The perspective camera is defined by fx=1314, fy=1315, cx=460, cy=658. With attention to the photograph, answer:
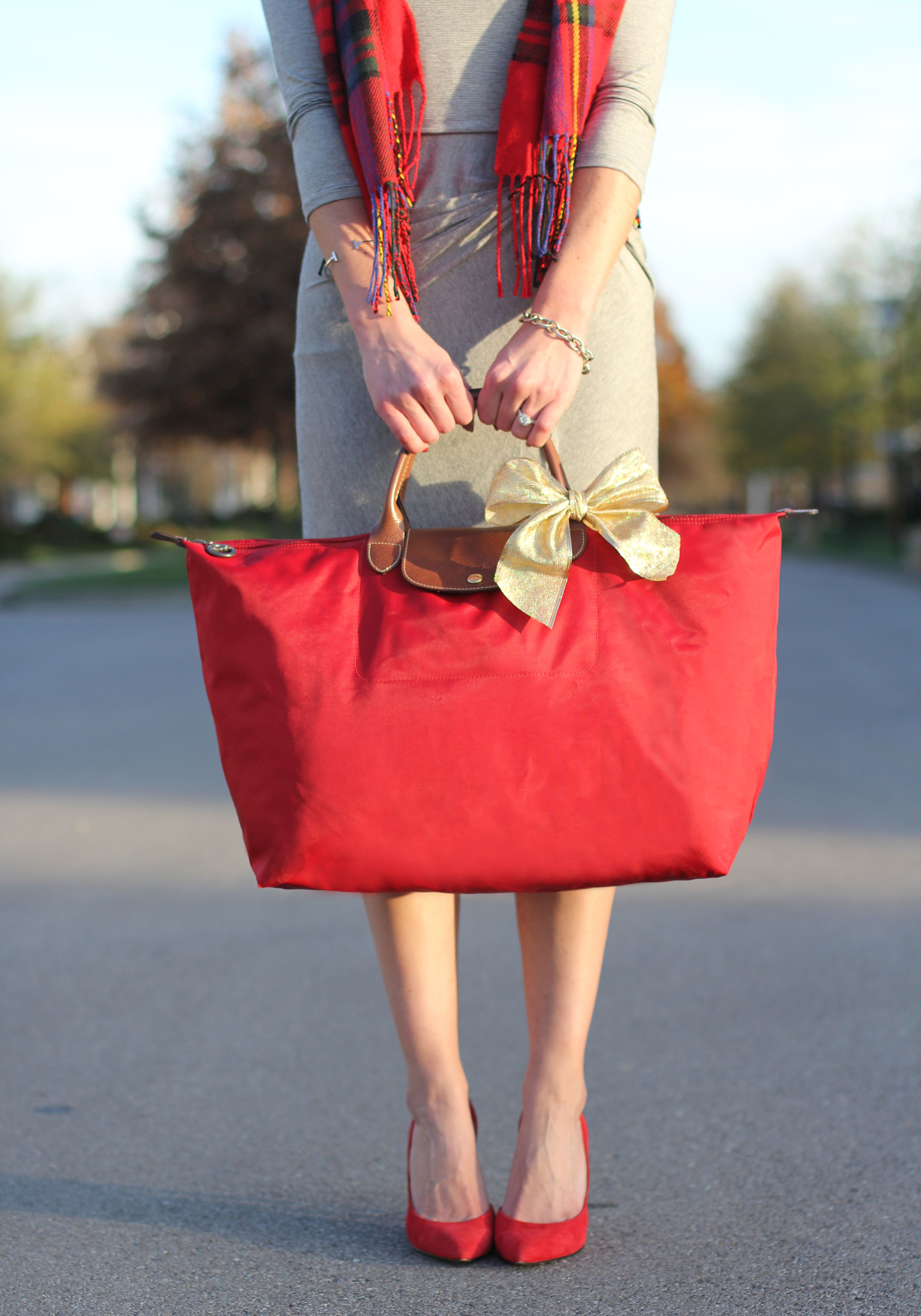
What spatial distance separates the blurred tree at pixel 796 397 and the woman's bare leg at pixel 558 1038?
32997 millimetres

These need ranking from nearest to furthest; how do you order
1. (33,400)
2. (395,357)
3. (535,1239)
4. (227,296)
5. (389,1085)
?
(395,357)
(535,1239)
(389,1085)
(227,296)
(33,400)

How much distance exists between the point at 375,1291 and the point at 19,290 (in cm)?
3623

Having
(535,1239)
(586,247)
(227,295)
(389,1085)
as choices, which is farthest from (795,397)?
(535,1239)

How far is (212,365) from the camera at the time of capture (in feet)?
77.9

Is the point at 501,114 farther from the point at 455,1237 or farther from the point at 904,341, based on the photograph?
the point at 904,341

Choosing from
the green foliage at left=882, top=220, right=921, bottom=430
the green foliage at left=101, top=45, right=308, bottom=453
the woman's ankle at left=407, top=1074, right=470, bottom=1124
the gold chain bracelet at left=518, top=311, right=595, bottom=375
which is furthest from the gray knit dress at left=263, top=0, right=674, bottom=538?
the green foliage at left=882, top=220, right=921, bottom=430

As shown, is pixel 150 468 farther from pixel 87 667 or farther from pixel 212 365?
pixel 87 667

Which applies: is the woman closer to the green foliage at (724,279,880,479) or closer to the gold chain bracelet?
the gold chain bracelet

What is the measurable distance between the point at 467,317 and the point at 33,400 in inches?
1421

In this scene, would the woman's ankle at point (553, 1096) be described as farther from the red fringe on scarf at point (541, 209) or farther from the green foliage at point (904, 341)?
the green foliage at point (904, 341)

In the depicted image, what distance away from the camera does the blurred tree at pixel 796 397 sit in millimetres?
34531

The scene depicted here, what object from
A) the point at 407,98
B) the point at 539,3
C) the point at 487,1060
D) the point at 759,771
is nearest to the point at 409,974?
the point at 759,771

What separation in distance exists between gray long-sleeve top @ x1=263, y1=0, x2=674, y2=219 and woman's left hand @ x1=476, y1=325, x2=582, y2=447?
309 mm

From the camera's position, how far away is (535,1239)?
1.82 m
